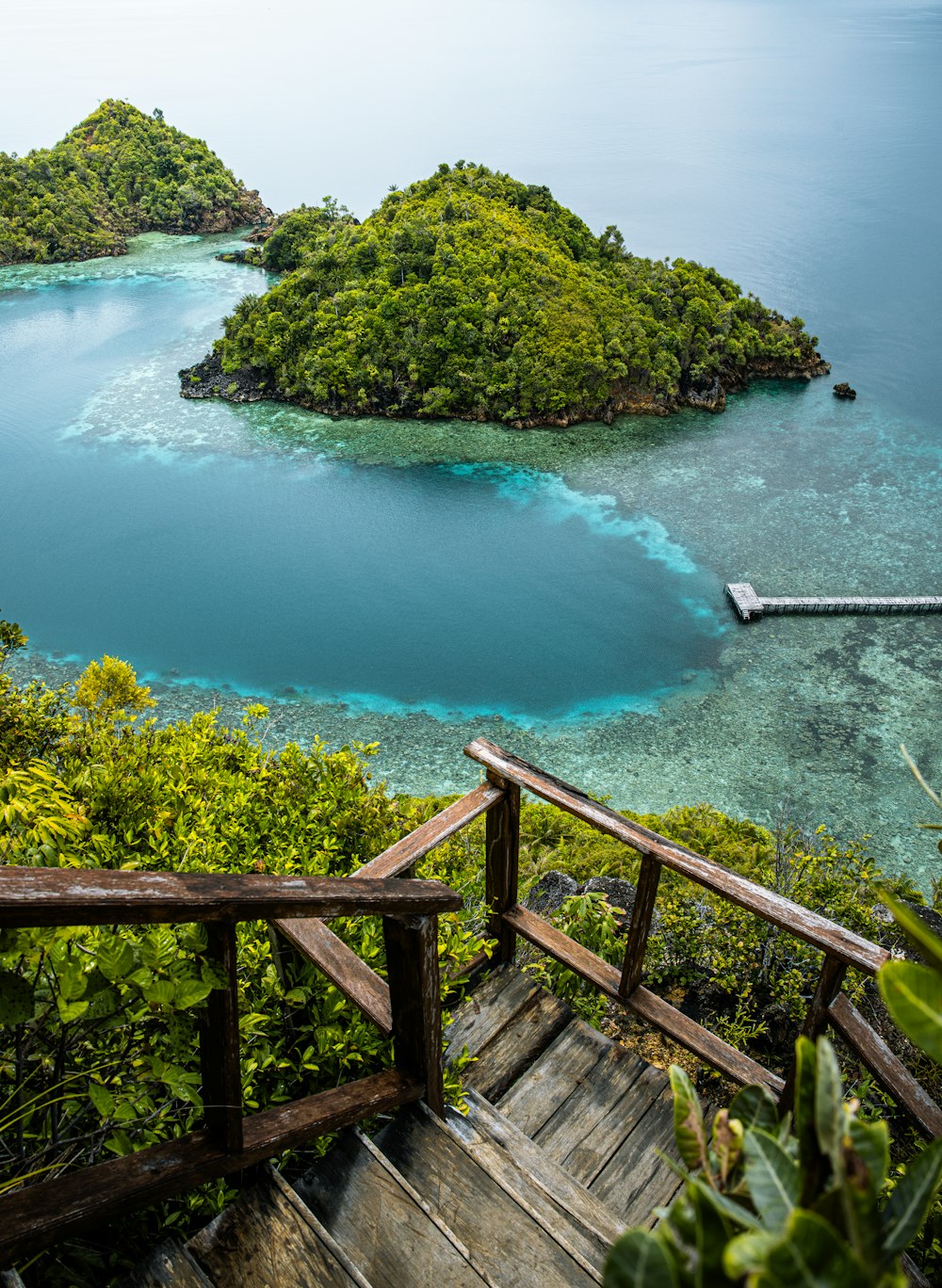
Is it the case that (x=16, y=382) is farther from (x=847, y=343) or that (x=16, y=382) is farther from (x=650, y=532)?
(x=847, y=343)

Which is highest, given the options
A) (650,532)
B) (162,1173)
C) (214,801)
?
(162,1173)

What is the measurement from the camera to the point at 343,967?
2.35 meters

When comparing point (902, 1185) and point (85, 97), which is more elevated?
point (85, 97)

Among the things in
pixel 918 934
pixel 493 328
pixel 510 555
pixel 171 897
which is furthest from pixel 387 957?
pixel 493 328

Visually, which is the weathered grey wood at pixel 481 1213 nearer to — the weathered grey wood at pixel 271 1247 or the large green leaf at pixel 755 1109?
the weathered grey wood at pixel 271 1247

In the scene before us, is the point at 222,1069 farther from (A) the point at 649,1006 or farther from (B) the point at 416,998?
(A) the point at 649,1006

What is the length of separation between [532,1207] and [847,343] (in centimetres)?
3635

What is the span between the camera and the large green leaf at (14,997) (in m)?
1.26

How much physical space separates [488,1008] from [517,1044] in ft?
0.58

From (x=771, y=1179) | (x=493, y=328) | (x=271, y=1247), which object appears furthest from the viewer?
(x=493, y=328)

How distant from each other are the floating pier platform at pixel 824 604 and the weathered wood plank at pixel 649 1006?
50.4 ft

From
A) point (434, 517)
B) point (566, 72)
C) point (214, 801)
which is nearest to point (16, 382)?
point (434, 517)

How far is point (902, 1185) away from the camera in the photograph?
0.65 metres

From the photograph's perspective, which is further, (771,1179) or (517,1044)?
(517,1044)
